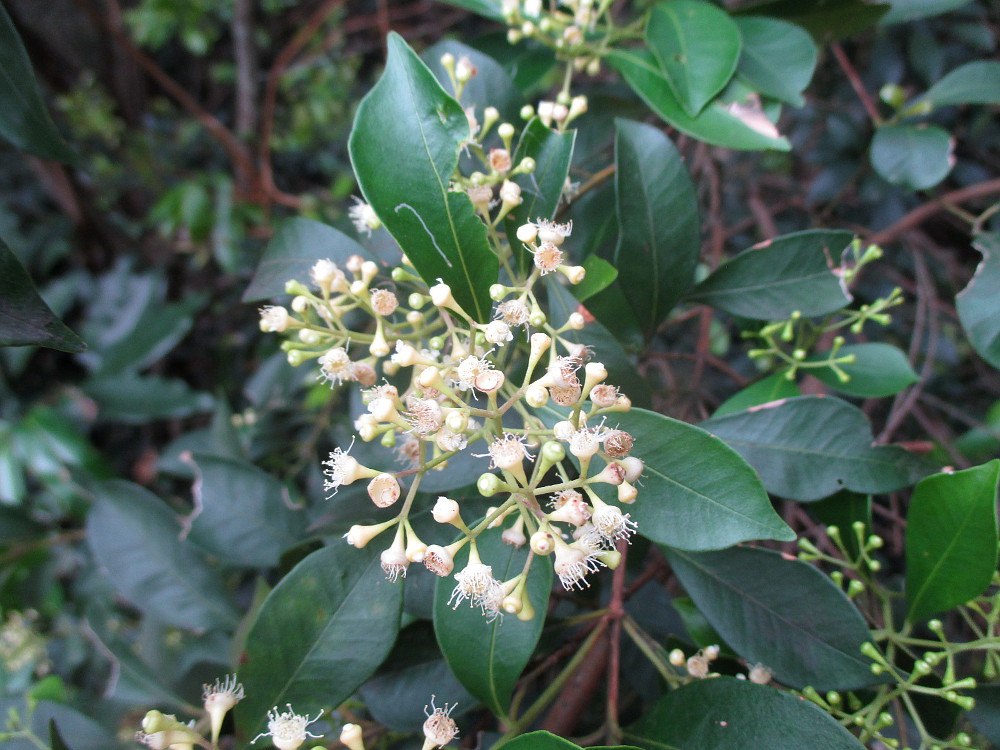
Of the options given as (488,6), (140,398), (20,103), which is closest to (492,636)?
(20,103)

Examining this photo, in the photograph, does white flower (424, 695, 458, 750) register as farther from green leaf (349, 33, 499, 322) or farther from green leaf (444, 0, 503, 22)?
green leaf (444, 0, 503, 22)

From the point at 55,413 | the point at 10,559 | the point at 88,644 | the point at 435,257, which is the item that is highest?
the point at 435,257

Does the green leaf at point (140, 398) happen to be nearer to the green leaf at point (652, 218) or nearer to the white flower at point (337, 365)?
the white flower at point (337, 365)

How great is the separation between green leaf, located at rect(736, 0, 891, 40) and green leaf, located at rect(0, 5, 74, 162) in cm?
118

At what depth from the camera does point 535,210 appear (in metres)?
0.87

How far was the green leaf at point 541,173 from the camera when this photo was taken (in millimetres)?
845

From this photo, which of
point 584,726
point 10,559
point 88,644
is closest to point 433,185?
point 584,726

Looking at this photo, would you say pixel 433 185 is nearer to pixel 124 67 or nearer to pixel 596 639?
pixel 596 639

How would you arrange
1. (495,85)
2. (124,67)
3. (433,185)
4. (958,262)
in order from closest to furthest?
(433,185), (495,85), (958,262), (124,67)

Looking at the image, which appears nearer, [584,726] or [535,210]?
[535,210]

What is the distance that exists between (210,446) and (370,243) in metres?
1.11

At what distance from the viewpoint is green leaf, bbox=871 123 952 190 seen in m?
1.20

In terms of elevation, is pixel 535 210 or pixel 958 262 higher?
pixel 535 210

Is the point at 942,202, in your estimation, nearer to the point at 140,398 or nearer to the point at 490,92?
the point at 490,92
